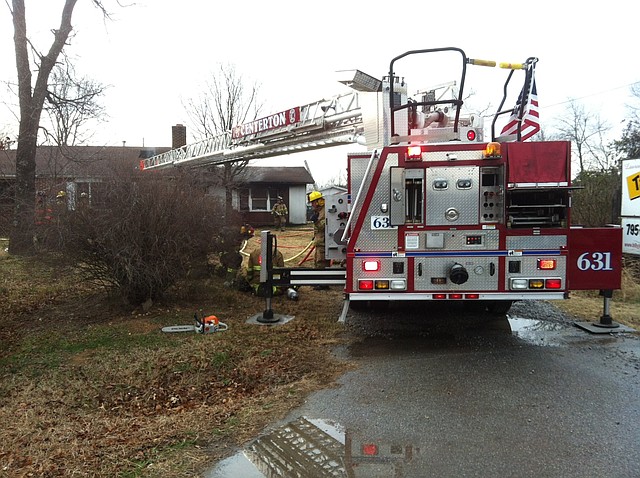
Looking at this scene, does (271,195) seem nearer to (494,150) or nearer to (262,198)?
(262,198)

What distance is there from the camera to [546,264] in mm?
5691

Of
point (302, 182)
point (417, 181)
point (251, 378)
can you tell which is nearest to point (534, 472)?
point (251, 378)

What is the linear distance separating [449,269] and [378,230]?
90cm

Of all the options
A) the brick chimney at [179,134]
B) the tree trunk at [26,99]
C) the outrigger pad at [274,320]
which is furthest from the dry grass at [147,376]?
the brick chimney at [179,134]

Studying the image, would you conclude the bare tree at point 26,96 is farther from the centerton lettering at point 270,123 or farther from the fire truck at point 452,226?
the fire truck at point 452,226

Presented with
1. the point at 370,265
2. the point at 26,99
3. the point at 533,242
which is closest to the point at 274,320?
the point at 370,265

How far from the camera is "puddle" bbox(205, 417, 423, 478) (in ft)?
10.6

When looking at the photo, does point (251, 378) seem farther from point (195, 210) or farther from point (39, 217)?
point (39, 217)

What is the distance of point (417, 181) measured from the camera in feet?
18.7

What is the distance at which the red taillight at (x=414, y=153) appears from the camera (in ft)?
18.4

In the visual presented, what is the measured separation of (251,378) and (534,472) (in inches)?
108

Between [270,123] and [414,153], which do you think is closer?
[414,153]

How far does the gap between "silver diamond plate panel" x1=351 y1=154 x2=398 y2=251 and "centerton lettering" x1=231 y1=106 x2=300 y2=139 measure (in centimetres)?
856

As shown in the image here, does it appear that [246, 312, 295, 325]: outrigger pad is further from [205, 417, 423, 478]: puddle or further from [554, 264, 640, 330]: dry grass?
[554, 264, 640, 330]: dry grass
